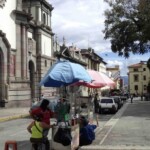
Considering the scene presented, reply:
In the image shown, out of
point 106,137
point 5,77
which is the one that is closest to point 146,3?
point 5,77

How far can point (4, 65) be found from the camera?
4225cm

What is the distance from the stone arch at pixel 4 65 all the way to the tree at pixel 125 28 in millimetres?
9900

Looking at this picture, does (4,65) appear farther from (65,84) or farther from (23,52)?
(65,84)

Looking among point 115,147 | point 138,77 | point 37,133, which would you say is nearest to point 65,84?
point 115,147

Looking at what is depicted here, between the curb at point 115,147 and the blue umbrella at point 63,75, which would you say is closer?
the blue umbrella at point 63,75

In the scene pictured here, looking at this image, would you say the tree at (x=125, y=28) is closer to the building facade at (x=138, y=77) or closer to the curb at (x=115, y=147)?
the curb at (x=115, y=147)

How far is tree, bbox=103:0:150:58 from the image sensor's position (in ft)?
133

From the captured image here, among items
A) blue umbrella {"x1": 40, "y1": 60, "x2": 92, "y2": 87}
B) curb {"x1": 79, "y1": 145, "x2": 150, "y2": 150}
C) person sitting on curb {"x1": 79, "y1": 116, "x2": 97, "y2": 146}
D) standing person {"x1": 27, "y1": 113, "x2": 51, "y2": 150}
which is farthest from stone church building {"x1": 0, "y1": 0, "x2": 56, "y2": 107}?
standing person {"x1": 27, "y1": 113, "x2": 51, "y2": 150}

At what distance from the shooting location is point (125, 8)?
40.8 metres

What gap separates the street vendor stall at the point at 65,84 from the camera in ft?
39.4

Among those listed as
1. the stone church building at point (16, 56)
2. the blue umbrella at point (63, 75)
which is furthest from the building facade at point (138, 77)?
the blue umbrella at point (63, 75)

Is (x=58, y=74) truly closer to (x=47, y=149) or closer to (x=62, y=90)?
(x=62, y=90)

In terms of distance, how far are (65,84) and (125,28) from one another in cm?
3051

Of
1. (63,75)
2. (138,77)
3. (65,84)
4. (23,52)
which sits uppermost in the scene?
(138,77)
